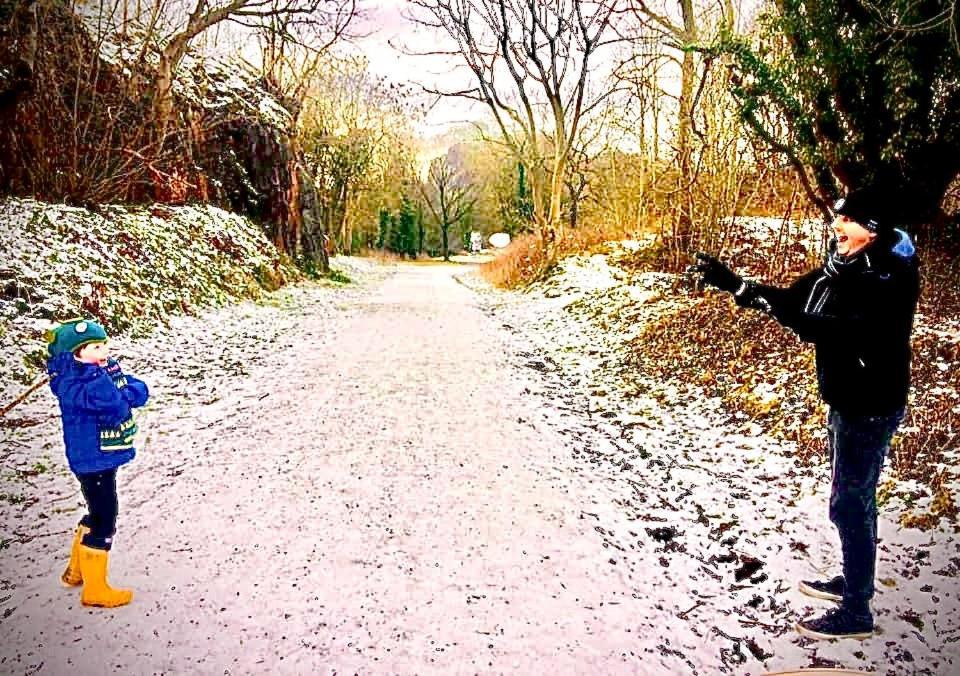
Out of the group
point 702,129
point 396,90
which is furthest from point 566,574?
point 396,90

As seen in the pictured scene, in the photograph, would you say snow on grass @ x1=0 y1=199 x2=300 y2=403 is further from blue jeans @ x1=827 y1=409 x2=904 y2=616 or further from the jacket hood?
the jacket hood

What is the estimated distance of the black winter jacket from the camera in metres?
2.82

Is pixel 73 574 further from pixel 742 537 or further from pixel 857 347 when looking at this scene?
pixel 857 347

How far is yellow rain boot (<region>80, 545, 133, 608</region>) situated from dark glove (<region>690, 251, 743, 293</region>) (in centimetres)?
344

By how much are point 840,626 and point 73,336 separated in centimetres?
414

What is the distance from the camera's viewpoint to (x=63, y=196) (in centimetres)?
973

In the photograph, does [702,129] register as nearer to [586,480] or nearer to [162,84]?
[586,480]

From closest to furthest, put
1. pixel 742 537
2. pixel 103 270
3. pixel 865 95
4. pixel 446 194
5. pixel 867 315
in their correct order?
pixel 867 315
pixel 742 537
pixel 865 95
pixel 103 270
pixel 446 194

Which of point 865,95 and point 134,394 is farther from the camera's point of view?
point 865,95

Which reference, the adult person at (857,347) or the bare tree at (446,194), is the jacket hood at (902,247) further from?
the bare tree at (446,194)

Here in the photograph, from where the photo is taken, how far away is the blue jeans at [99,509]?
3.11 metres

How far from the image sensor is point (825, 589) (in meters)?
3.42

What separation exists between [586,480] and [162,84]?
12.5m

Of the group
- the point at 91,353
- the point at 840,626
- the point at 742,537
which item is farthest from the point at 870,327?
the point at 91,353
